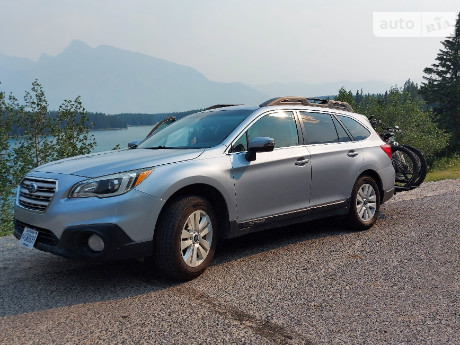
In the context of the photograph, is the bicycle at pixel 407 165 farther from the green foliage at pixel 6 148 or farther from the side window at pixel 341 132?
the green foliage at pixel 6 148

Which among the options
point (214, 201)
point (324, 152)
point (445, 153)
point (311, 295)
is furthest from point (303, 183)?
point (445, 153)

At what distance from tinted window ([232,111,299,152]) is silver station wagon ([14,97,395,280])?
14 millimetres

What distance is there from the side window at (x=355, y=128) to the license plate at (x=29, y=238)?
4.25m

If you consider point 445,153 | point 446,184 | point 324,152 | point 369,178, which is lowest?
point 445,153

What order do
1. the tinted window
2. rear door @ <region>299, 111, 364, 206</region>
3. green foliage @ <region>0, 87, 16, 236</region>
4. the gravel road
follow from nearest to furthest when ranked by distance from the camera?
the gravel road
the tinted window
rear door @ <region>299, 111, 364, 206</region>
green foliage @ <region>0, 87, 16, 236</region>

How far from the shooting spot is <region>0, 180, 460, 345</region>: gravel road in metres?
3.32

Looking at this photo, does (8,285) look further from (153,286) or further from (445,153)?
(445,153)

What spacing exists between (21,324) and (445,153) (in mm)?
65330

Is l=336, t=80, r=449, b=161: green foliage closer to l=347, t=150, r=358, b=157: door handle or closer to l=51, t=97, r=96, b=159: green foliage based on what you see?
l=51, t=97, r=96, b=159: green foliage

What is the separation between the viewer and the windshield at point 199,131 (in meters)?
5.15

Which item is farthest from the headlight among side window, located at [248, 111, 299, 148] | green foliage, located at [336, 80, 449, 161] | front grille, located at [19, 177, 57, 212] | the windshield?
green foliage, located at [336, 80, 449, 161]

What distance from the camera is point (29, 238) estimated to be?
436 centimetres

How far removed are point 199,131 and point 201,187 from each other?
0.98 metres

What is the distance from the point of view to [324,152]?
19.4 ft
